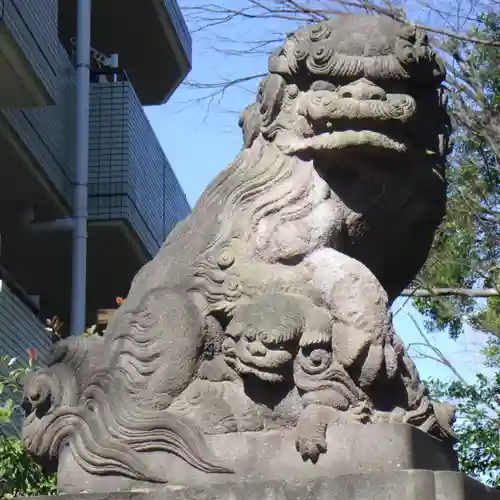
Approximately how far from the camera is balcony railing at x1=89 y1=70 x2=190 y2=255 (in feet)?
46.1

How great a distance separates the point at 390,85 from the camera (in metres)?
4.30

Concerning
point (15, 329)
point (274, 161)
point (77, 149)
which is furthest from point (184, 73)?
point (274, 161)

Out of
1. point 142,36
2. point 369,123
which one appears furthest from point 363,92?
point 142,36

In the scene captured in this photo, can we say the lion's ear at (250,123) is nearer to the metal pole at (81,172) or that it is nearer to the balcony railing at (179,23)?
the metal pole at (81,172)

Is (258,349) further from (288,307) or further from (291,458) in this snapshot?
(291,458)

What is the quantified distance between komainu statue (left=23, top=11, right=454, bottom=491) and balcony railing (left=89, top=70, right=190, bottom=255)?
9.62 m

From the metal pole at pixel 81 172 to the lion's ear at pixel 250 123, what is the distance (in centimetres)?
731

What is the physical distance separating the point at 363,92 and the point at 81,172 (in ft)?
28.8

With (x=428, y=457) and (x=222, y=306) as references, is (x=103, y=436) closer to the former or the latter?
(x=222, y=306)

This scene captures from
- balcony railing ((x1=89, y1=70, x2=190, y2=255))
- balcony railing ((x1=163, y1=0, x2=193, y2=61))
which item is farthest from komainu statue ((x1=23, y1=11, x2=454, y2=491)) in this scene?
balcony railing ((x1=163, y1=0, x2=193, y2=61))

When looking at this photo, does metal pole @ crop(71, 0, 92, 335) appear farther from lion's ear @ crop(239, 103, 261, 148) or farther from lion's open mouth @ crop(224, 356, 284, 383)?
lion's open mouth @ crop(224, 356, 284, 383)

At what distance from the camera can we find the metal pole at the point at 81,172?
39.0 feet

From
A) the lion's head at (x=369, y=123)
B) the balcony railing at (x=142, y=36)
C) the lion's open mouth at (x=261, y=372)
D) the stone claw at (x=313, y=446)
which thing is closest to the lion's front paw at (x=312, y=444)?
the stone claw at (x=313, y=446)

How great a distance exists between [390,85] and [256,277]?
805 mm
